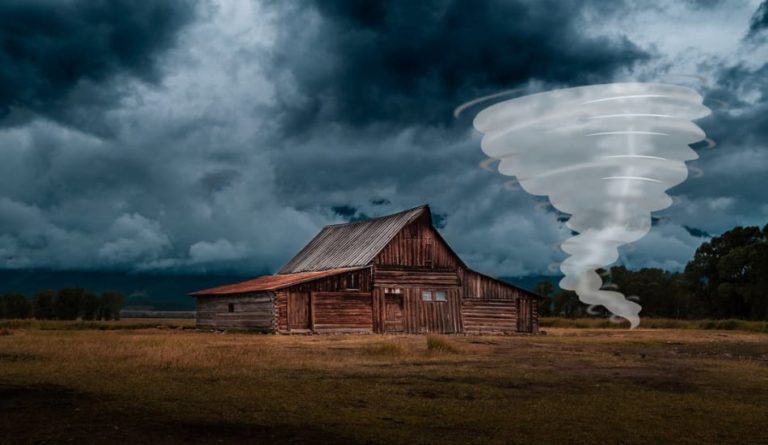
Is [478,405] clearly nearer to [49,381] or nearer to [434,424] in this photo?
[434,424]

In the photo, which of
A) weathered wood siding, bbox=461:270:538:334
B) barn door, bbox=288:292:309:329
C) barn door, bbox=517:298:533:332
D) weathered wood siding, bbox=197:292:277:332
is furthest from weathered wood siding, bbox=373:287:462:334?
weathered wood siding, bbox=197:292:277:332

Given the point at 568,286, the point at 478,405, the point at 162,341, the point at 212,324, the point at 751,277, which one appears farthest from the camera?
the point at 751,277

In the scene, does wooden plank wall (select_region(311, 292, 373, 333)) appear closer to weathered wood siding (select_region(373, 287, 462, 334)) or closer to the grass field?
weathered wood siding (select_region(373, 287, 462, 334))

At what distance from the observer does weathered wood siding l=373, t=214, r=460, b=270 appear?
40406 mm

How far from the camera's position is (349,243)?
45.5 m

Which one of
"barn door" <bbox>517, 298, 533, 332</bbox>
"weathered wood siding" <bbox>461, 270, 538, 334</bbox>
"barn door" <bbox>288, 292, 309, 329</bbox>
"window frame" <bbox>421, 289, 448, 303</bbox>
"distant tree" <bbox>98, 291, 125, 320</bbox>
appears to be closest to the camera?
"barn door" <bbox>288, 292, 309, 329</bbox>

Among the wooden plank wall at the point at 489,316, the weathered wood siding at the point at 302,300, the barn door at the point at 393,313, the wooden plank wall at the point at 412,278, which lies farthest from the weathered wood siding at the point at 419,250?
the wooden plank wall at the point at 489,316

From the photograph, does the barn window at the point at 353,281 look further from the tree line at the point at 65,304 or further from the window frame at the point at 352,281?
the tree line at the point at 65,304

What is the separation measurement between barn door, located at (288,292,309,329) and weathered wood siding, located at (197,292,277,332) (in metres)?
0.84

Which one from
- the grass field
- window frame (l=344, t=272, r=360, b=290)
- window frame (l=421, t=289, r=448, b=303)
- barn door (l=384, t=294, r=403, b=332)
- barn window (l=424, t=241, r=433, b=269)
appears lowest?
the grass field

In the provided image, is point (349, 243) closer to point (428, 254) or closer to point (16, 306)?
point (428, 254)

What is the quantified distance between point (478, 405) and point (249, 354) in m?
10.2

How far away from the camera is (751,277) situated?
7062 centimetres

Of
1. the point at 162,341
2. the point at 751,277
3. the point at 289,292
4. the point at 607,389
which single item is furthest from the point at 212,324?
the point at 751,277
